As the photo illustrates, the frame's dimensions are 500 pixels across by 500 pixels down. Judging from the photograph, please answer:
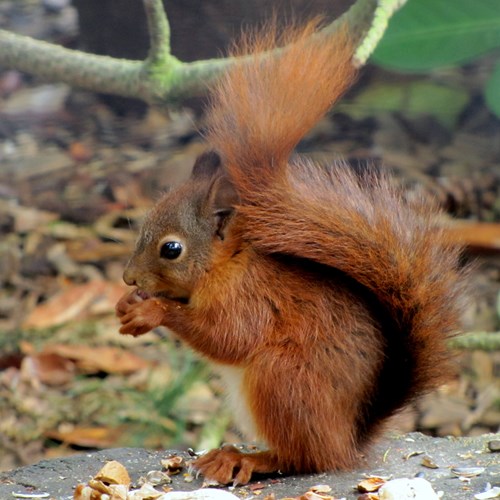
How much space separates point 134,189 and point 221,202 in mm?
1777

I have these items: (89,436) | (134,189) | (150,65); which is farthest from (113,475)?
(134,189)

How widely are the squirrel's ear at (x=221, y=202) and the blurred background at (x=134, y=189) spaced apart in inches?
24.3

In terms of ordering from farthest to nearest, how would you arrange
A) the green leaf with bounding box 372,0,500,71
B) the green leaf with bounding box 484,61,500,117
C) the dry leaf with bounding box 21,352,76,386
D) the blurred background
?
the dry leaf with bounding box 21,352,76,386 < the blurred background < the green leaf with bounding box 484,61,500,117 < the green leaf with bounding box 372,0,500,71

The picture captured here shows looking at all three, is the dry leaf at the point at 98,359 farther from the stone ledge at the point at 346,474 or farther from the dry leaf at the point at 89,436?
the stone ledge at the point at 346,474

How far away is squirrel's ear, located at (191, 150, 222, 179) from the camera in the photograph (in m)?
1.67

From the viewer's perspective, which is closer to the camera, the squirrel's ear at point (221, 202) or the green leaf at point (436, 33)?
the squirrel's ear at point (221, 202)

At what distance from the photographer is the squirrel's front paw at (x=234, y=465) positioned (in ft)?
5.34

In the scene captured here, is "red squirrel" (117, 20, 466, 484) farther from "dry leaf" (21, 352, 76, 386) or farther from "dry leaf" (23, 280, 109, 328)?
"dry leaf" (23, 280, 109, 328)

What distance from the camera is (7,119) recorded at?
3.45 m

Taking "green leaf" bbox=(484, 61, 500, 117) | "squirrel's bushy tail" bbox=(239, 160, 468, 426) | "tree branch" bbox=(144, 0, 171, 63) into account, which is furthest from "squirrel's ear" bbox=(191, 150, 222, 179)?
"green leaf" bbox=(484, 61, 500, 117)

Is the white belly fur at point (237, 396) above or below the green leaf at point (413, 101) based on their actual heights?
below

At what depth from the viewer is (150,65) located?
77.1 inches

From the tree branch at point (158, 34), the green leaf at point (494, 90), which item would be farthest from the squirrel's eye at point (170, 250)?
the green leaf at point (494, 90)

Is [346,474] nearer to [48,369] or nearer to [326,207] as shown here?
[326,207]
